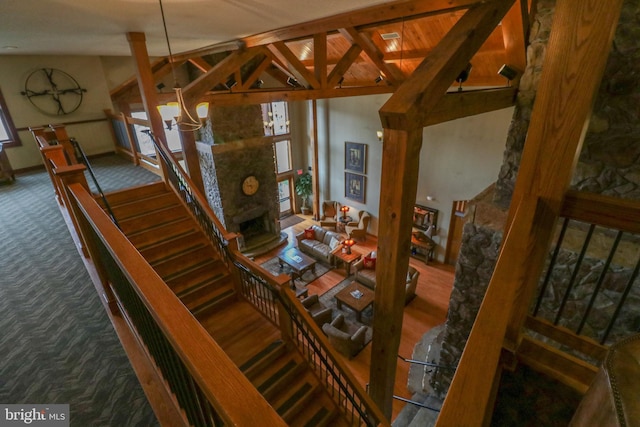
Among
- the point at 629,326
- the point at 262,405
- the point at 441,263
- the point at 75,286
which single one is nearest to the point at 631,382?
the point at 262,405

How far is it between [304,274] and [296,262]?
497mm

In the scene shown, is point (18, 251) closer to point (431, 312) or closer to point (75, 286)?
point (75, 286)

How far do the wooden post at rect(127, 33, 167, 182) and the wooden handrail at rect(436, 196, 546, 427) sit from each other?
4.39 metres

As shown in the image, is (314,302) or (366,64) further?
(366,64)

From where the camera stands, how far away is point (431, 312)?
6715 mm

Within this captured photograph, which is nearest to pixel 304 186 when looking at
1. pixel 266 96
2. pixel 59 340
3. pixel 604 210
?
pixel 266 96

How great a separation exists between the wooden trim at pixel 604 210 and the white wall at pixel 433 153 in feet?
20.3

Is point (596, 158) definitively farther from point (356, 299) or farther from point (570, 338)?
point (356, 299)

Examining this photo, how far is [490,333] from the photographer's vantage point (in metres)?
0.92

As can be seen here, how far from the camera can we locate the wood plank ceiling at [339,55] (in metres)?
3.31

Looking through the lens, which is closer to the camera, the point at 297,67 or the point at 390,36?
the point at 297,67

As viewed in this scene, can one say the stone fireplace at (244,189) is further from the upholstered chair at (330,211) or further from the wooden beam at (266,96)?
the wooden beam at (266,96)

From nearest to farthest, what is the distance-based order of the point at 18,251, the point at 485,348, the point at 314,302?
Result: the point at 485,348
the point at 18,251
the point at 314,302

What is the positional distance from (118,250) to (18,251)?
11.2 feet
